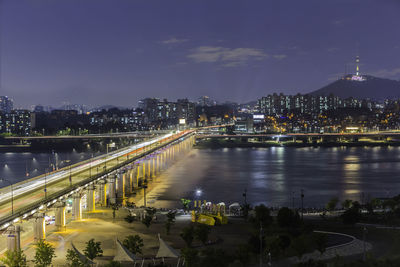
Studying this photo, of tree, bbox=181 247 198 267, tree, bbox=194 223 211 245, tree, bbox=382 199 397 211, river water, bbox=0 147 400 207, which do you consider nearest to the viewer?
tree, bbox=181 247 198 267

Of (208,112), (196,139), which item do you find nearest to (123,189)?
(196,139)

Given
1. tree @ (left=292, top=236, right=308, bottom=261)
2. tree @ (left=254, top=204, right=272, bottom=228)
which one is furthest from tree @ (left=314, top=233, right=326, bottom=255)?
tree @ (left=254, top=204, right=272, bottom=228)

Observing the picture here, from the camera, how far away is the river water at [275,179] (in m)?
16.6

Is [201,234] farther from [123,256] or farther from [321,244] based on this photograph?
[321,244]

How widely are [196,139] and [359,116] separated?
4003 cm

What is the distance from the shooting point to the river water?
54.3 ft

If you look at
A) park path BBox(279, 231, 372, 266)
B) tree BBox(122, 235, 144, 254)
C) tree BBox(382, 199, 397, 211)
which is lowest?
park path BBox(279, 231, 372, 266)

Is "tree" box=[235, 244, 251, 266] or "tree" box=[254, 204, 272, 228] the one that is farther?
"tree" box=[254, 204, 272, 228]

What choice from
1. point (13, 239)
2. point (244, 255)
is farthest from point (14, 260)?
point (244, 255)

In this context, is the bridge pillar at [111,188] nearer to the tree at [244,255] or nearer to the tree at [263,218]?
the tree at [263,218]

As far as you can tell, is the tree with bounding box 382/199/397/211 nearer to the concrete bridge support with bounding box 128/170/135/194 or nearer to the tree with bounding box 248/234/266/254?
the tree with bounding box 248/234/266/254

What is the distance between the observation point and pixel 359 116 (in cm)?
7731

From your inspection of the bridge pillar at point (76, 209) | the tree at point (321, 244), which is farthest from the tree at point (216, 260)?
the bridge pillar at point (76, 209)

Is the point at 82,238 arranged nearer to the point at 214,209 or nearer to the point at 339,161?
the point at 214,209
